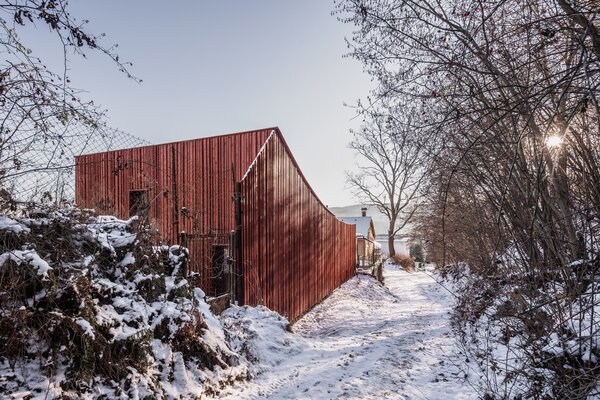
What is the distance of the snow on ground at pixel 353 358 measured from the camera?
4.04 metres

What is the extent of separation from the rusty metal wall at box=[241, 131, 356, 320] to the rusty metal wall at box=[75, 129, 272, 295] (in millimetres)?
481

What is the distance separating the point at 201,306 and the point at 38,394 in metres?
2.04

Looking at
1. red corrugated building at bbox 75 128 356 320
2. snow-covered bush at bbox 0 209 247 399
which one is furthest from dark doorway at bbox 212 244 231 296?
snow-covered bush at bbox 0 209 247 399

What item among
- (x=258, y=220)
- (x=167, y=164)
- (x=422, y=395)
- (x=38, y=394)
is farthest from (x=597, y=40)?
(x=167, y=164)

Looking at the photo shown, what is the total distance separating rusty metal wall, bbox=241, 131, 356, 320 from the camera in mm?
6441

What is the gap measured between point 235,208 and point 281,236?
6.44 ft

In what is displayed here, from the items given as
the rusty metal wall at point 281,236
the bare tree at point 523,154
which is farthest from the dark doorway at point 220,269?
the bare tree at point 523,154

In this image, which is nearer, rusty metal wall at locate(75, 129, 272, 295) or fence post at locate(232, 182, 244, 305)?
fence post at locate(232, 182, 244, 305)

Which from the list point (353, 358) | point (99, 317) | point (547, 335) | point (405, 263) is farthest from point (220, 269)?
point (405, 263)

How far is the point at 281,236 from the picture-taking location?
25.5 ft

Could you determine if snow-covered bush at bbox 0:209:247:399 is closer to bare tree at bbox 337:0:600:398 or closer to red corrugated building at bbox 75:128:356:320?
red corrugated building at bbox 75:128:356:320

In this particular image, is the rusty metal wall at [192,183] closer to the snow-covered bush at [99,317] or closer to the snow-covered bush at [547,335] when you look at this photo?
the snow-covered bush at [99,317]

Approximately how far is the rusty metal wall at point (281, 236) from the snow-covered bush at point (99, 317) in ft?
6.51

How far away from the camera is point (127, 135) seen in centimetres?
554
